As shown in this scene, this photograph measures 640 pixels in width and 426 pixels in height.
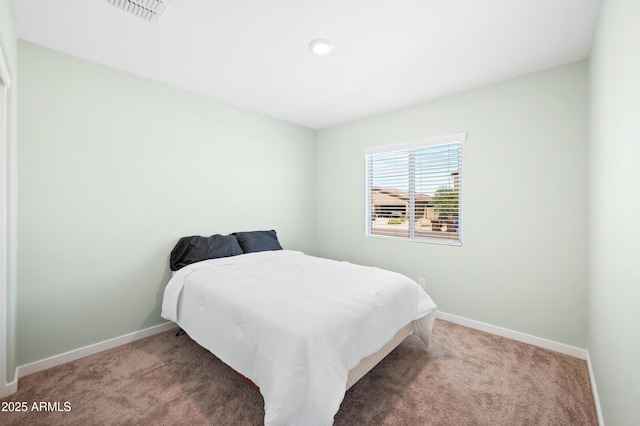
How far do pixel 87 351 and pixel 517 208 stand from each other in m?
4.06

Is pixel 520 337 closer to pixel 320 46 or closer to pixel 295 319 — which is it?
pixel 295 319

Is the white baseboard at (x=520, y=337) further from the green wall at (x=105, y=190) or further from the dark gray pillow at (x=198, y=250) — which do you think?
the green wall at (x=105, y=190)

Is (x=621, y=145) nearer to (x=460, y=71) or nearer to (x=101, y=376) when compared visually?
(x=460, y=71)

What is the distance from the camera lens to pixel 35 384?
1920 millimetres

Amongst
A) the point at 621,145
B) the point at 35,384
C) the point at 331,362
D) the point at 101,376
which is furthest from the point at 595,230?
the point at 35,384

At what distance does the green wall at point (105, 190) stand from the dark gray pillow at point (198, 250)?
0.47 ft

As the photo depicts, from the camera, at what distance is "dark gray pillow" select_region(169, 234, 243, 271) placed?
2695 mm

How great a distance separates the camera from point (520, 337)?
257cm

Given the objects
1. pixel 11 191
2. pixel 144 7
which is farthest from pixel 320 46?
pixel 11 191

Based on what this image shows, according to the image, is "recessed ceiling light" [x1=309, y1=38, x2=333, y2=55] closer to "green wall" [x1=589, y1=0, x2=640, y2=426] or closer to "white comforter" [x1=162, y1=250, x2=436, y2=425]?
"green wall" [x1=589, y1=0, x2=640, y2=426]

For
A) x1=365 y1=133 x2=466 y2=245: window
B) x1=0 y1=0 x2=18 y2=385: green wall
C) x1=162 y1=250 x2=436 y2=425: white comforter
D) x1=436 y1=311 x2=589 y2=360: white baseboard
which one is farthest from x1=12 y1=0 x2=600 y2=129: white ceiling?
x1=436 y1=311 x2=589 y2=360: white baseboard

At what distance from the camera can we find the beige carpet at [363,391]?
5.31 feet

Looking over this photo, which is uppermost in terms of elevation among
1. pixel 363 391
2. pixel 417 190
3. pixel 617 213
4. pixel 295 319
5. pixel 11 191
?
pixel 417 190

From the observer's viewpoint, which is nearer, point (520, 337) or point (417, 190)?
point (520, 337)
